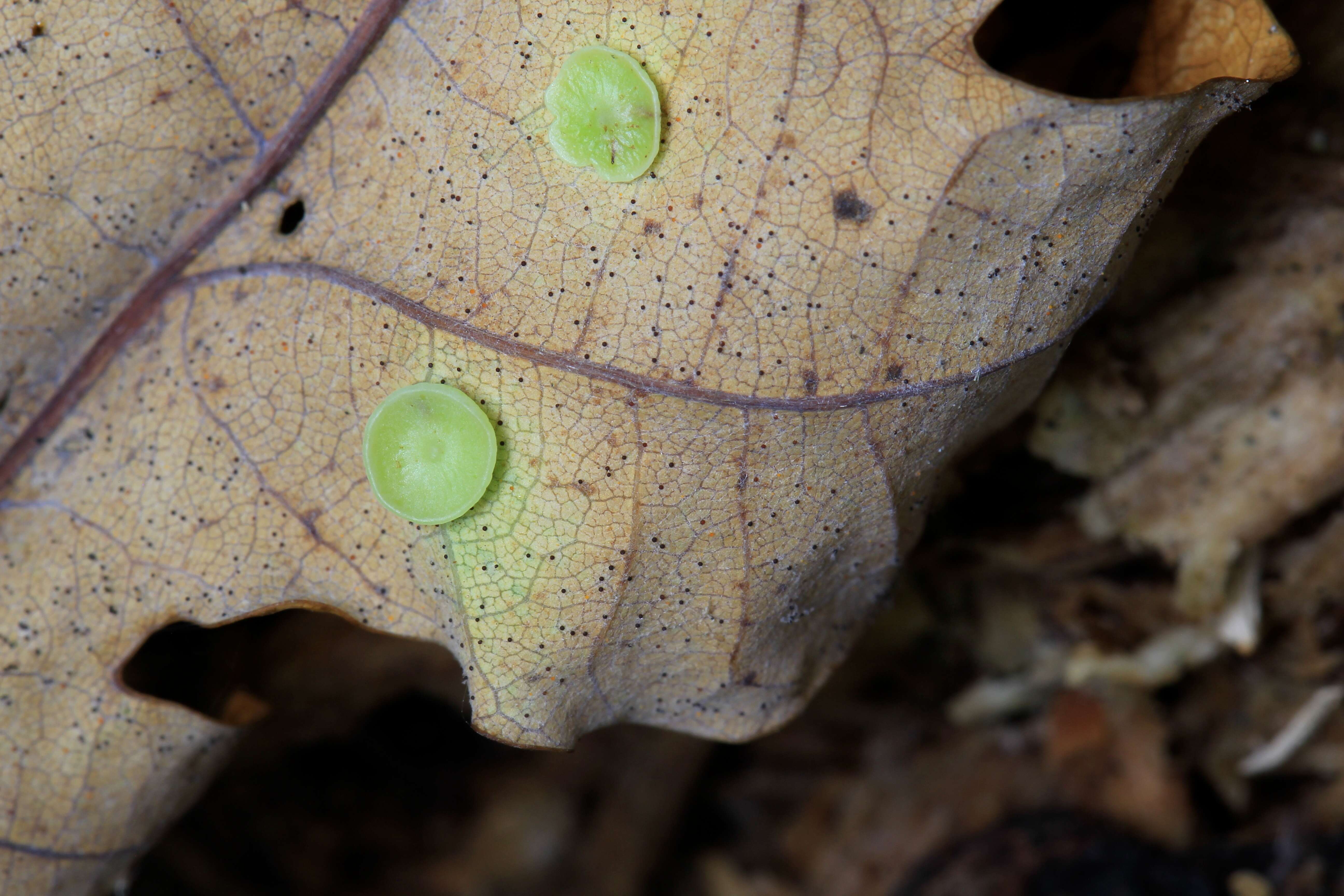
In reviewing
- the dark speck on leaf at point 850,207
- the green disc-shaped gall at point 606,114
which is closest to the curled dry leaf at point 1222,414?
the dark speck on leaf at point 850,207

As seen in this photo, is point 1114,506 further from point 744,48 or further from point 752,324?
point 744,48

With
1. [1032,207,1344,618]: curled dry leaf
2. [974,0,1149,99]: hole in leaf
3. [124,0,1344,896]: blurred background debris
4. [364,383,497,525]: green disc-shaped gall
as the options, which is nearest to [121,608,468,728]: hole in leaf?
[124,0,1344,896]: blurred background debris

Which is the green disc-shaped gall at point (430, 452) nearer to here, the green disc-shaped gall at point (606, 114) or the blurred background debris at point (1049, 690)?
the green disc-shaped gall at point (606, 114)

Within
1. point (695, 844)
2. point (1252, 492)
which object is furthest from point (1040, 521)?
point (695, 844)

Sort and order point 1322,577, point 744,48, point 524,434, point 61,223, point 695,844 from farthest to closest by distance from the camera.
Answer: point 695,844 < point 1322,577 < point 61,223 < point 524,434 < point 744,48

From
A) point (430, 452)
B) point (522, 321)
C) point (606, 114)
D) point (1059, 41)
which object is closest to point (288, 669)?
point (430, 452)

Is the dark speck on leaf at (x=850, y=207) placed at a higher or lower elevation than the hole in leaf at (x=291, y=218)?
lower

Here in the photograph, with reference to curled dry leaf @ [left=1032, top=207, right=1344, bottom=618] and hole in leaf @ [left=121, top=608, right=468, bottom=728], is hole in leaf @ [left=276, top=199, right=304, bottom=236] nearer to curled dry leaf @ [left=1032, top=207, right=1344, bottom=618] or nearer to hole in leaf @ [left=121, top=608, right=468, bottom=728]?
hole in leaf @ [left=121, top=608, right=468, bottom=728]
